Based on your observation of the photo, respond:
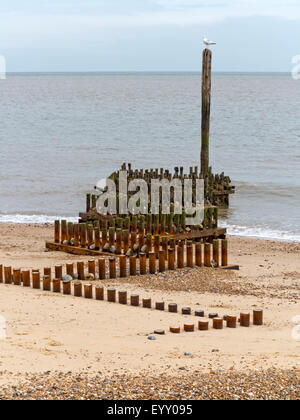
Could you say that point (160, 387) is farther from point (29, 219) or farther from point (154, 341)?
point (29, 219)

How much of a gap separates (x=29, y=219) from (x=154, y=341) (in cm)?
1463

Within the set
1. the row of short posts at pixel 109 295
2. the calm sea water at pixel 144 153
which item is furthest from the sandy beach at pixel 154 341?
the calm sea water at pixel 144 153

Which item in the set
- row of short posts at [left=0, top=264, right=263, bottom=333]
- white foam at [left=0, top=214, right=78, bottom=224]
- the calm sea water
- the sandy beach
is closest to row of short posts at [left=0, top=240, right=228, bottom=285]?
row of short posts at [left=0, top=264, right=263, bottom=333]

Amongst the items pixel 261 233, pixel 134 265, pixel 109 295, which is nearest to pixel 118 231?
pixel 134 265

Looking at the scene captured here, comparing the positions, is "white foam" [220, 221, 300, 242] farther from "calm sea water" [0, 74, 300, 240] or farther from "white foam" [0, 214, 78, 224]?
"white foam" [0, 214, 78, 224]

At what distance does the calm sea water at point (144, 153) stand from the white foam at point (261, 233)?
0.03 meters

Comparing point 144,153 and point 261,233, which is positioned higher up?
point 144,153

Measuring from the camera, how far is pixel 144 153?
1745 inches

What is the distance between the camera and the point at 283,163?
3906cm

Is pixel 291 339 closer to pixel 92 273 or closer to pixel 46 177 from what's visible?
pixel 92 273

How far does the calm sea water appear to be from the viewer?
24297 millimetres

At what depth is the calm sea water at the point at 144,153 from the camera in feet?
79.7
